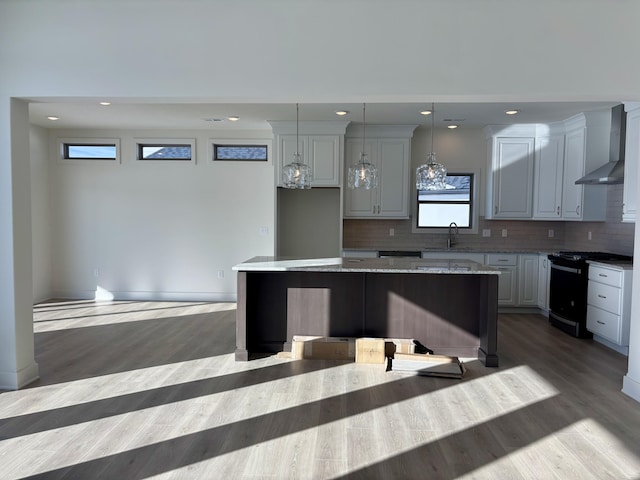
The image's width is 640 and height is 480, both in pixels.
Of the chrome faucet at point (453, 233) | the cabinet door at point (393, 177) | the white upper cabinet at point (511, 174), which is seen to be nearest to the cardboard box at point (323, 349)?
the cabinet door at point (393, 177)

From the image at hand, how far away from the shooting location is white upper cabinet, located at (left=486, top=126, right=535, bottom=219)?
6699 mm

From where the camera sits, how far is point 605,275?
198 inches

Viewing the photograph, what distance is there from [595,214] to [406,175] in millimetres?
2530

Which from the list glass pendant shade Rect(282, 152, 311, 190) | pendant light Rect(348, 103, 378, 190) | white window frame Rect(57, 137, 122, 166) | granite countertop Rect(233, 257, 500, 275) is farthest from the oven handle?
white window frame Rect(57, 137, 122, 166)

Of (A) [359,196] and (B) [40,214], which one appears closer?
(A) [359,196]

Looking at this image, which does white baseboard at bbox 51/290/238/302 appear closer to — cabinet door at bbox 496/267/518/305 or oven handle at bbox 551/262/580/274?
cabinet door at bbox 496/267/518/305

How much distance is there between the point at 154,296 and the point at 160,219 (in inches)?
48.3

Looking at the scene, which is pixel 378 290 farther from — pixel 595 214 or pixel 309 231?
pixel 595 214

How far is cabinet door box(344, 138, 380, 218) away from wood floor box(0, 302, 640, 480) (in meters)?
2.77

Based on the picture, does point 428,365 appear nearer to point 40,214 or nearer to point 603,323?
point 603,323

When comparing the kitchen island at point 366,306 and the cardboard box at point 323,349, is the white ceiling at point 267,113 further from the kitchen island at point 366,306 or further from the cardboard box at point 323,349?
the cardboard box at point 323,349

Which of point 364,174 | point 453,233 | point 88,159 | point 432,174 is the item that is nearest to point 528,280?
point 453,233

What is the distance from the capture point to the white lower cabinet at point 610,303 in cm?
477

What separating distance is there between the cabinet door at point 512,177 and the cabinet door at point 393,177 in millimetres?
1259
